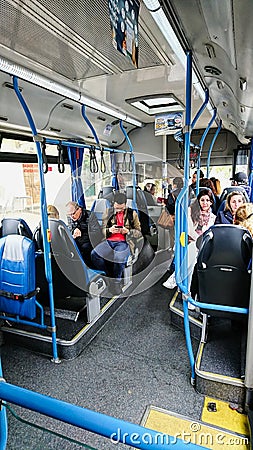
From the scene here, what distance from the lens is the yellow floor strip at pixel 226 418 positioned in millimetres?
1882

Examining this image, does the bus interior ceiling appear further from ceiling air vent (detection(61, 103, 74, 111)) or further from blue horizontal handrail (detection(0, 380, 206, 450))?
blue horizontal handrail (detection(0, 380, 206, 450))

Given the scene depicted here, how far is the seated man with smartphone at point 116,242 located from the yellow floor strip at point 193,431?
5.86ft

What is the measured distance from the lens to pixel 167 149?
7.00 m

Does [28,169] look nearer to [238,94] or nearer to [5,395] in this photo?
[238,94]

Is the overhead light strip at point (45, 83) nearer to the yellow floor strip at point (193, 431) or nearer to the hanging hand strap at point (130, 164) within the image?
the hanging hand strap at point (130, 164)

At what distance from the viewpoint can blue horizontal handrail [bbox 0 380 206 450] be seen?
62 centimetres

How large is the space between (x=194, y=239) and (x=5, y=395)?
9.11 feet

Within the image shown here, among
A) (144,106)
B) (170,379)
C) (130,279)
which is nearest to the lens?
(170,379)

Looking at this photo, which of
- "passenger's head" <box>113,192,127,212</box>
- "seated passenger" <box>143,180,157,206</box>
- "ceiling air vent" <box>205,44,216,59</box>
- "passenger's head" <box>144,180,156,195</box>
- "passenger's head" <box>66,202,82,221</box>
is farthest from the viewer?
"passenger's head" <box>144,180,156,195</box>

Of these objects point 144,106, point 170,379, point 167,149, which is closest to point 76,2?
point 170,379

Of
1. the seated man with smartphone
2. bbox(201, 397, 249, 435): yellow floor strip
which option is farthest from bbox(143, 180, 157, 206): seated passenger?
bbox(201, 397, 249, 435): yellow floor strip

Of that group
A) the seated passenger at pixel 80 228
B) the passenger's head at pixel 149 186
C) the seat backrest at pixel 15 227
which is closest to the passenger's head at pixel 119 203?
the seated passenger at pixel 80 228

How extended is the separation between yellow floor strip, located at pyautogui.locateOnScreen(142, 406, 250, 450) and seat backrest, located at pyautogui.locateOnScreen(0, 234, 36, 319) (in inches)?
47.2

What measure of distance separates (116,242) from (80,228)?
21.8 inches
